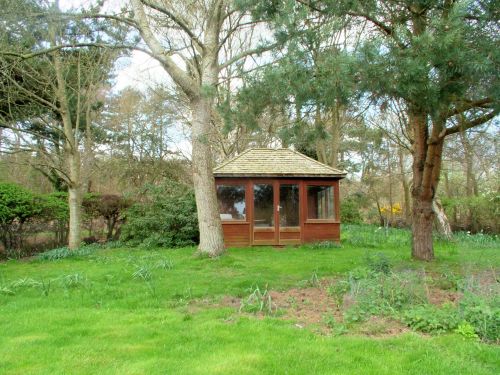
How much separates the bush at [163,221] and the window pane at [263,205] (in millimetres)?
2025

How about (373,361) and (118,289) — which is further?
(118,289)

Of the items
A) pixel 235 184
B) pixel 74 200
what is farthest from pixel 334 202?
pixel 74 200

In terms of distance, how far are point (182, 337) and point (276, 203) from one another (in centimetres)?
926

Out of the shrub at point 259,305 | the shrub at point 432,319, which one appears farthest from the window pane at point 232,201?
the shrub at point 432,319

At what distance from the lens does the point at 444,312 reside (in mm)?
4301

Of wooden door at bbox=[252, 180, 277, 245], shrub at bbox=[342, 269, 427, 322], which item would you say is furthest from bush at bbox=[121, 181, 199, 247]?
shrub at bbox=[342, 269, 427, 322]

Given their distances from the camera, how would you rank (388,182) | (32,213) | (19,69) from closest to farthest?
(19,69)
(32,213)
(388,182)

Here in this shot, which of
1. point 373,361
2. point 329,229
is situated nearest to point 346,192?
point 329,229

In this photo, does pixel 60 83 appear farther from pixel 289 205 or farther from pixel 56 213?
pixel 289 205

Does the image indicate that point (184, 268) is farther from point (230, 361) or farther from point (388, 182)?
point (388, 182)

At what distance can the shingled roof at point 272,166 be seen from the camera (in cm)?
1286

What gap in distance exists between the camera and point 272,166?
13.4 meters

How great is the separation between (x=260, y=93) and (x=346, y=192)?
21.0 metres

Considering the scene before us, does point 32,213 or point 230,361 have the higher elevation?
point 32,213
